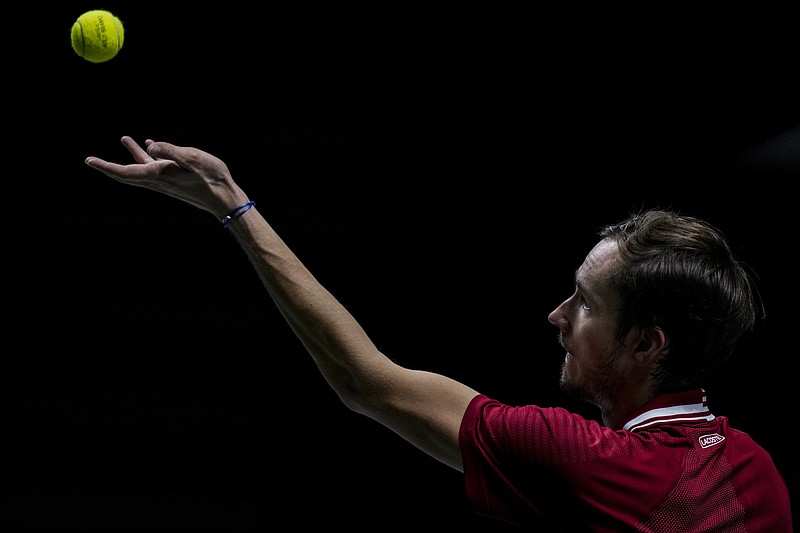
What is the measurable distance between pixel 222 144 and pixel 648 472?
2.28 m

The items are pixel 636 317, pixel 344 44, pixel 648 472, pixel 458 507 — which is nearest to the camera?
pixel 648 472

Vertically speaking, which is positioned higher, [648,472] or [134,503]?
[648,472]

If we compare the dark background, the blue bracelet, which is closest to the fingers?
the blue bracelet

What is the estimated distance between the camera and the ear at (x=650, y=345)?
148 cm

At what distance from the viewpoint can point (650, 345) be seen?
150cm

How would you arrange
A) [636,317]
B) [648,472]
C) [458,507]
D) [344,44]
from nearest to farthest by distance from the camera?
[648,472]
[636,317]
[458,507]
[344,44]

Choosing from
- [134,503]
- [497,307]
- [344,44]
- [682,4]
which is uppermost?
[344,44]

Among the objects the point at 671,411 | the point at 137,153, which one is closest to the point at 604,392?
the point at 671,411

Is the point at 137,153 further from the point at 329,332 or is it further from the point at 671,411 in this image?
the point at 671,411

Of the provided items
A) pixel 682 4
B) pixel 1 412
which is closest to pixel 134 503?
pixel 1 412

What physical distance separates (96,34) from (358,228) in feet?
4.21

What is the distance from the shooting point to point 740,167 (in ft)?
10.5

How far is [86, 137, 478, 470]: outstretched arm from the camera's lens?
1458 millimetres

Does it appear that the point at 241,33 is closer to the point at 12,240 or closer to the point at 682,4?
the point at 12,240
